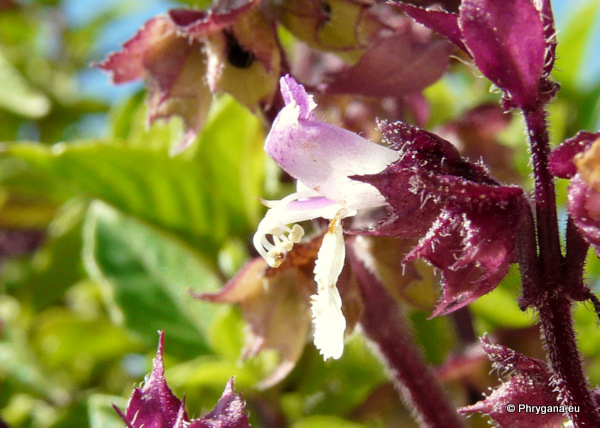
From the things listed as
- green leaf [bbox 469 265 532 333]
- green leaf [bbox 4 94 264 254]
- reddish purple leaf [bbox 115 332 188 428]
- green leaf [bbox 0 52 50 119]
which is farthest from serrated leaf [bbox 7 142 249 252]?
reddish purple leaf [bbox 115 332 188 428]

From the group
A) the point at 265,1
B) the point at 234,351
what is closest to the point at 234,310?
the point at 234,351

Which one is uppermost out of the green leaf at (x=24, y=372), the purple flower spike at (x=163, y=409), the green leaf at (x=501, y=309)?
the green leaf at (x=24, y=372)

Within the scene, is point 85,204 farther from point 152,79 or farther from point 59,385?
point 152,79

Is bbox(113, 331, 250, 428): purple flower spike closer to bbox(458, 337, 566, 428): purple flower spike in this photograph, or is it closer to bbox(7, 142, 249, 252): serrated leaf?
bbox(458, 337, 566, 428): purple flower spike

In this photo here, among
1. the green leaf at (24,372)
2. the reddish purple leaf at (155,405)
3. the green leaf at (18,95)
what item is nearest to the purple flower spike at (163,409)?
the reddish purple leaf at (155,405)

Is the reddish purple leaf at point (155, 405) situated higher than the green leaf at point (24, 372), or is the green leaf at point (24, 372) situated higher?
the green leaf at point (24, 372)

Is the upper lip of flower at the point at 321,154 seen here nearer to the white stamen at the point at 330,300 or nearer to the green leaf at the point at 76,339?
A: the white stamen at the point at 330,300

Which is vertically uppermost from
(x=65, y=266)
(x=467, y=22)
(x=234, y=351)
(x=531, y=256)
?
(x=65, y=266)
